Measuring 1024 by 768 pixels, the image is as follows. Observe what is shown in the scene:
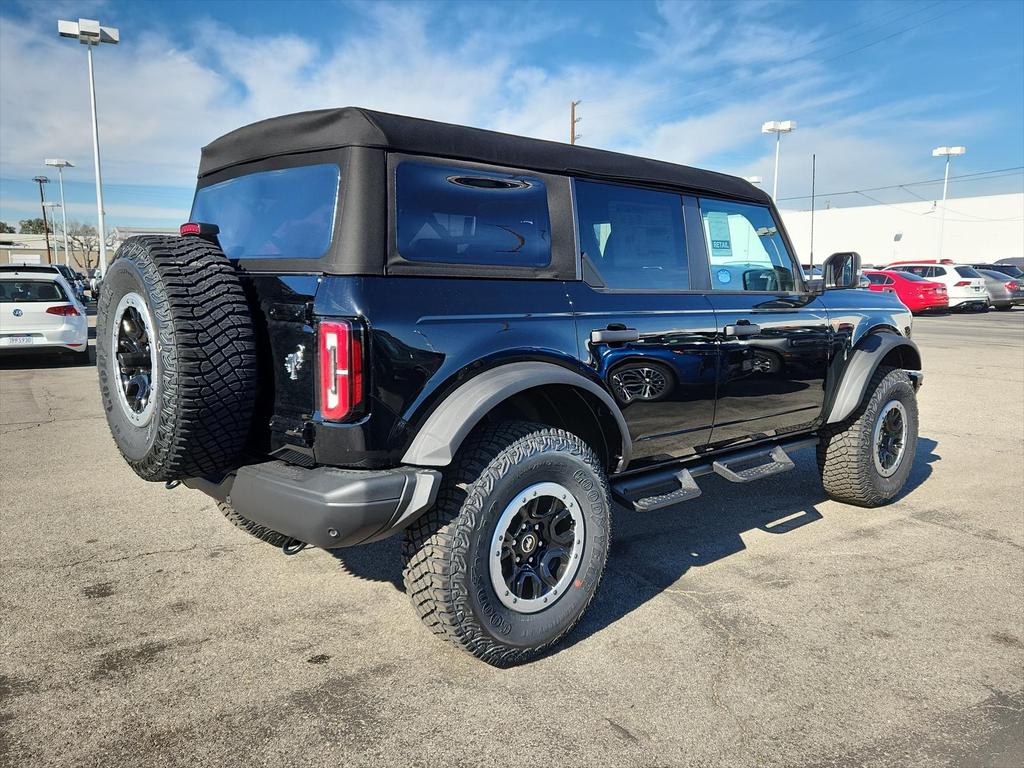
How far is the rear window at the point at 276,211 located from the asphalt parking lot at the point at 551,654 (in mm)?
1570

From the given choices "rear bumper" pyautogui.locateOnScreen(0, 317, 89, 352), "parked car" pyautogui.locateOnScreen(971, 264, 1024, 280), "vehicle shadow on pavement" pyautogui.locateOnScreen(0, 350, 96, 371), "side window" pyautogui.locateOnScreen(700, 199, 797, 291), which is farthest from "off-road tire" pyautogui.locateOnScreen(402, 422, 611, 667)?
"parked car" pyautogui.locateOnScreen(971, 264, 1024, 280)

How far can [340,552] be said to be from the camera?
3957mm

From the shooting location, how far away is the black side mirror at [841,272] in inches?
176

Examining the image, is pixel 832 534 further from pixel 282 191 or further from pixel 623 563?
pixel 282 191

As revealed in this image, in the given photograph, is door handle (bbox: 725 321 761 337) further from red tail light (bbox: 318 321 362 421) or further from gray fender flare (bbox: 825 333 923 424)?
red tail light (bbox: 318 321 362 421)

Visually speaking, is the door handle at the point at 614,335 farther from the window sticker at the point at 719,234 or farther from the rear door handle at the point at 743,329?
the window sticker at the point at 719,234

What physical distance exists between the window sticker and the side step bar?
3.66 feet

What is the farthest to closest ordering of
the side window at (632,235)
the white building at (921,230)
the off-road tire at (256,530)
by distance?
the white building at (921,230), the off-road tire at (256,530), the side window at (632,235)

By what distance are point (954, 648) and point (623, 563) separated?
58.2 inches

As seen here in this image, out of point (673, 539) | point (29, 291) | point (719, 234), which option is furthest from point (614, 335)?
point (29, 291)

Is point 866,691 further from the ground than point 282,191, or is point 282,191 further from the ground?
point 282,191

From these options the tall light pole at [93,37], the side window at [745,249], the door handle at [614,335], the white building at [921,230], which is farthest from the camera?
the white building at [921,230]

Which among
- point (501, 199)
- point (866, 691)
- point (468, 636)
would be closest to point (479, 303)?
point (501, 199)

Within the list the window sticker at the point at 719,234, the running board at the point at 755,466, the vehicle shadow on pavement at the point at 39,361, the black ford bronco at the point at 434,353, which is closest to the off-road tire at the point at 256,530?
the black ford bronco at the point at 434,353
